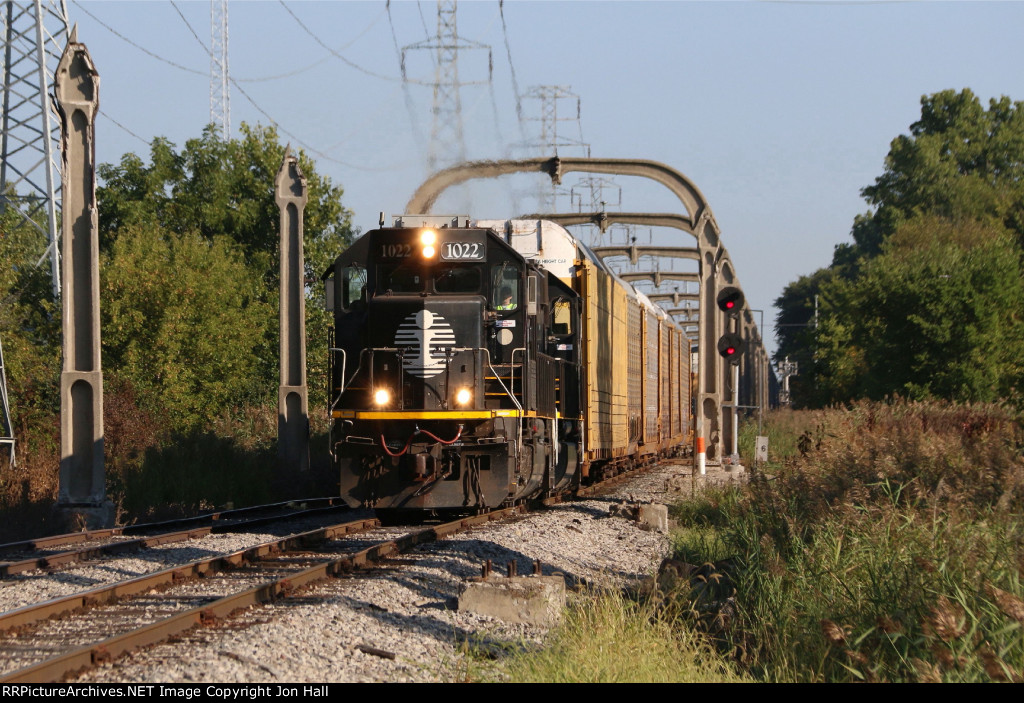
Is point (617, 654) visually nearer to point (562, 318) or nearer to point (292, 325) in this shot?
point (562, 318)

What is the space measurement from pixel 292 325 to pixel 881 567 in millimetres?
14964

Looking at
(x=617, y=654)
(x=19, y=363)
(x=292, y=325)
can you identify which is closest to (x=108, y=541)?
(x=292, y=325)

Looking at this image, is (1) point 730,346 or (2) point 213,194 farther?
(2) point 213,194

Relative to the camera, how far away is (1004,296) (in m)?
31.4

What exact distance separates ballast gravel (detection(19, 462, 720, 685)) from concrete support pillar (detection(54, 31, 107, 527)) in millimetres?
3999

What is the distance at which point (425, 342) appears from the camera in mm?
12508

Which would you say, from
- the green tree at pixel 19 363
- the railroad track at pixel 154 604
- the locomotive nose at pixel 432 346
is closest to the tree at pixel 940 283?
the locomotive nose at pixel 432 346

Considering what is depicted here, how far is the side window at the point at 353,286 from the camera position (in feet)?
43.0

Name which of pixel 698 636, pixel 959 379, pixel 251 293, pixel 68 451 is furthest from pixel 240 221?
pixel 698 636

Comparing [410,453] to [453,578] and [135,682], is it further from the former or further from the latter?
[135,682]

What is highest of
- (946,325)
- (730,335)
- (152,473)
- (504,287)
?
(946,325)

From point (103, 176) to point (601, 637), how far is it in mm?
42543

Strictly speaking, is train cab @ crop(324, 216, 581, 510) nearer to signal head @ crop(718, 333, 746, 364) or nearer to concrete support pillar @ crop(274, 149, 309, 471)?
signal head @ crop(718, 333, 746, 364)

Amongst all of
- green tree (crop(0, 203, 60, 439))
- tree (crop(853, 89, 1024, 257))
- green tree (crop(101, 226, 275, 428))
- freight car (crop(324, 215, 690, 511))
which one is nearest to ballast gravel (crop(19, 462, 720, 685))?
freight car (crop(324, 215, 690, 511))
